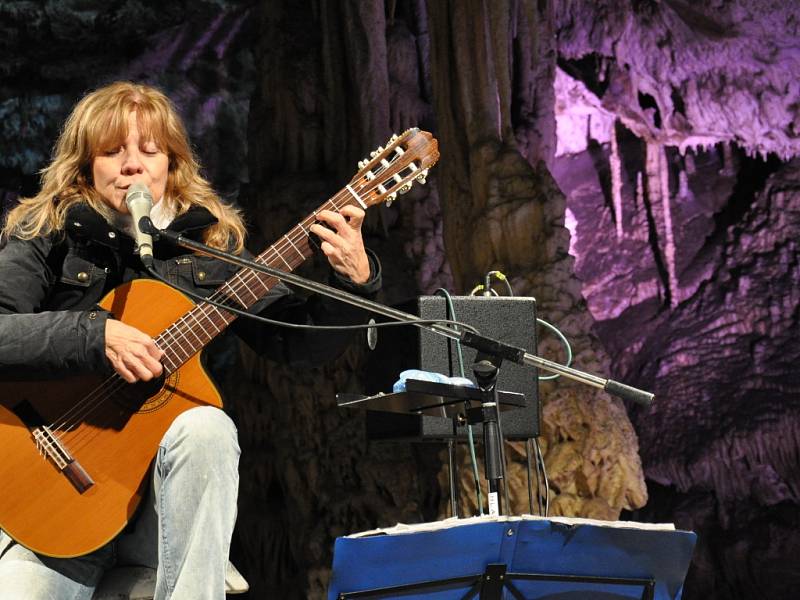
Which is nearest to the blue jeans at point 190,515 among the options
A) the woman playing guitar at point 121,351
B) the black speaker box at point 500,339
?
the woman playing guitar at point 121,351

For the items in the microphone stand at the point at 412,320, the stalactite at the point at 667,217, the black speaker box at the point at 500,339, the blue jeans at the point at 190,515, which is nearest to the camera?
the blue jeans at the point at 190,515

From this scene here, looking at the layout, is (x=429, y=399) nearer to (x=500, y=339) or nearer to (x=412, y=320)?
(x=412, y=320)

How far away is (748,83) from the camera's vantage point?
22.3 ft

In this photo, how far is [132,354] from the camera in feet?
6.25

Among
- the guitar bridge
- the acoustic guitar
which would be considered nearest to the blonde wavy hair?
the acoustic guitar

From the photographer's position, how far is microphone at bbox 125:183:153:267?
1753mm

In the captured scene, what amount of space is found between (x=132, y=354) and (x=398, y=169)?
0.73 meters

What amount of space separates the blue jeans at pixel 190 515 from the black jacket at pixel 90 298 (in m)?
0.27

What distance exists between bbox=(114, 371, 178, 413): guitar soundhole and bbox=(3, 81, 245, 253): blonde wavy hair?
40 cm

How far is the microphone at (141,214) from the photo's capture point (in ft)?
5.75

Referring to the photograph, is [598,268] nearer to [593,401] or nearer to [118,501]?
[593,401]

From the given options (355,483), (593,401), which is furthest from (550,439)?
(355,483)

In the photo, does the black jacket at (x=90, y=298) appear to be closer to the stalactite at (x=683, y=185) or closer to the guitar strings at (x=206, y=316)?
the guitar strings at (x=206, y=316)

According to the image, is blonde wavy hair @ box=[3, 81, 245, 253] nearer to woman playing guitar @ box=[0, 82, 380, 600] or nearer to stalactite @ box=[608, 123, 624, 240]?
woman playing guitar @ box=[0, 82, 380, 600]
